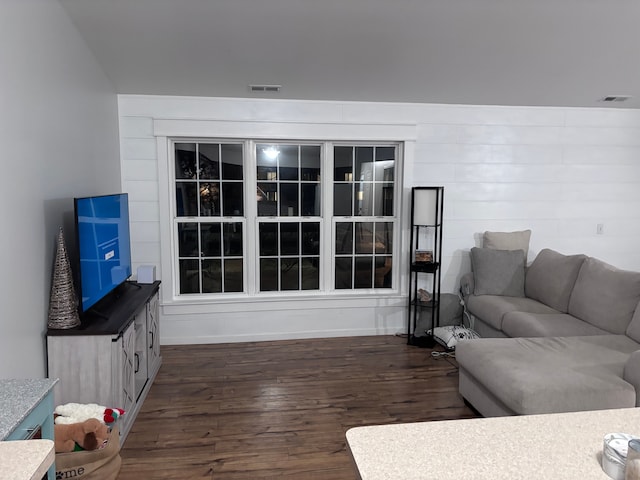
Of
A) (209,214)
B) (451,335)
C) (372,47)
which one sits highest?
(372,47)

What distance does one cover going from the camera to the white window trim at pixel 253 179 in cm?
413

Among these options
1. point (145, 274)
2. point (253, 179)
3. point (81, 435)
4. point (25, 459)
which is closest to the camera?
point (25, 459)

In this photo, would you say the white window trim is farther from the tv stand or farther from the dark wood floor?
the tv stand

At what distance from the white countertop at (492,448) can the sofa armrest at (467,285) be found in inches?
131

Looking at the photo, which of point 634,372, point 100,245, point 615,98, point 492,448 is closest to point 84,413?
point 100,245

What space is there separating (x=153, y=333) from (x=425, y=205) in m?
2.59

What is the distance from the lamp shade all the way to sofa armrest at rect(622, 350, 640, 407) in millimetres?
1994

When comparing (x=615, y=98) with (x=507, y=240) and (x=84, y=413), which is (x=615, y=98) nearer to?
(x=507, y=240)

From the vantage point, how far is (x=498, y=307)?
399cm

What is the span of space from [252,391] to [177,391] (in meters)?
0.55

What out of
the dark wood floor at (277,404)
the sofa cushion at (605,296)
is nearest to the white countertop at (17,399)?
the dark wood floor at (277,404)

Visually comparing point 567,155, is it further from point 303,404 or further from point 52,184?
point 52,184

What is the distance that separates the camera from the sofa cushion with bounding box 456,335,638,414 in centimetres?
244

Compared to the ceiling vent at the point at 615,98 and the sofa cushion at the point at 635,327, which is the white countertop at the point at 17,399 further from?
the ceiling vent at the point at 615,98
